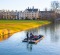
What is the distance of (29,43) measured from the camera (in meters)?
49.5

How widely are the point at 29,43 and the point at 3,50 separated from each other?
8.11 metres

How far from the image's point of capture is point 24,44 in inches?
1923

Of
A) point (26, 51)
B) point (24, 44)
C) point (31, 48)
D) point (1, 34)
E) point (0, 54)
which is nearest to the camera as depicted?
point (0, 54)

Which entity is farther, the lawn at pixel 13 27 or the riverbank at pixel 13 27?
the lawn at pixel 13 27

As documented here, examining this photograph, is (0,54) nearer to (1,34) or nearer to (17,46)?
(17,46)

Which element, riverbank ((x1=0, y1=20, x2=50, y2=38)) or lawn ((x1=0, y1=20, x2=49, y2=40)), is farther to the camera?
lawn ((x1=0, y1=20, x2=49, y2=40))

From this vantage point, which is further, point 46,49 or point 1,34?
point 1,34

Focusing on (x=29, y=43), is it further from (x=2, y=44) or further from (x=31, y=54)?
(x=31, y=54)

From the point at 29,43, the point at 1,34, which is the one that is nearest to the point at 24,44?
the point at 29,43

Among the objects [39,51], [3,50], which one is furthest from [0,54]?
[39,51]

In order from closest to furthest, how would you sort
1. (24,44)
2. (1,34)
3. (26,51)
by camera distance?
(26,51) < (24,44) < (1,34)

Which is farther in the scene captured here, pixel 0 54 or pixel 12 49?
pixel 12 49

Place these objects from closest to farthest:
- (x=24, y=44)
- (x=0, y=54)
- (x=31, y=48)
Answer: (x=0, y=54), (x=31, y=48), (x=24, y=44)

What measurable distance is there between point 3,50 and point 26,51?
3923mm
